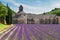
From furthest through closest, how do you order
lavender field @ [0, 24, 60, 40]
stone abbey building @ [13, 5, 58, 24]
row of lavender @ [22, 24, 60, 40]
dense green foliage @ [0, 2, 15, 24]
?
stone abbey building @ [13, 5, 58, 24]
dense green foliage @ [0, 2, 15, 24]
row of lavender @ [22, 24, 60, 40]
lavender field @ [0, 24, 60, 40]

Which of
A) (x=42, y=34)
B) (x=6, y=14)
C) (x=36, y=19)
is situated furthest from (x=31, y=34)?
(x=36, y=19)

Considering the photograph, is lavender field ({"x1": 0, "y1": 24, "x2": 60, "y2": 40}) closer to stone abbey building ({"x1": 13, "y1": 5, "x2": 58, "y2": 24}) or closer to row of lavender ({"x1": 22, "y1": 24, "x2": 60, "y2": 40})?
row of lavender ({"x1": 22, "y1": 24, "x2": 60, "y2": 40})

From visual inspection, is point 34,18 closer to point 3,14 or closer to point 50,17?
point 50,17

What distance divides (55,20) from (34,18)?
15.7 m

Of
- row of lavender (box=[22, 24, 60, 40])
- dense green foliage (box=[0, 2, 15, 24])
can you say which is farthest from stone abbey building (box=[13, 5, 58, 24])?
row of lavender (box=[22, 24, 60, 40])

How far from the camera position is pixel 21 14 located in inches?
5925

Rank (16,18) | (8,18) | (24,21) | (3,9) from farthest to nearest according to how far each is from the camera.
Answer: (16,18), (24,21), (3,9), (8,18)

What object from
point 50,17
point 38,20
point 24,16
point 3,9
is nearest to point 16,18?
point 24,16

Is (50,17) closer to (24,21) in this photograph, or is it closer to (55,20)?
(55,20)

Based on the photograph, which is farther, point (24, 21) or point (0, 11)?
point (24, 21)

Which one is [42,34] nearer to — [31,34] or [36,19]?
[31,34]

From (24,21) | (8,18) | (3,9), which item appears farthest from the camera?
(24,21)

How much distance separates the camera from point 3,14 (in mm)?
83625

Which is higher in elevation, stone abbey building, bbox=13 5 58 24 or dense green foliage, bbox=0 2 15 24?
dense green foliage, bbox=0 2 15 24
